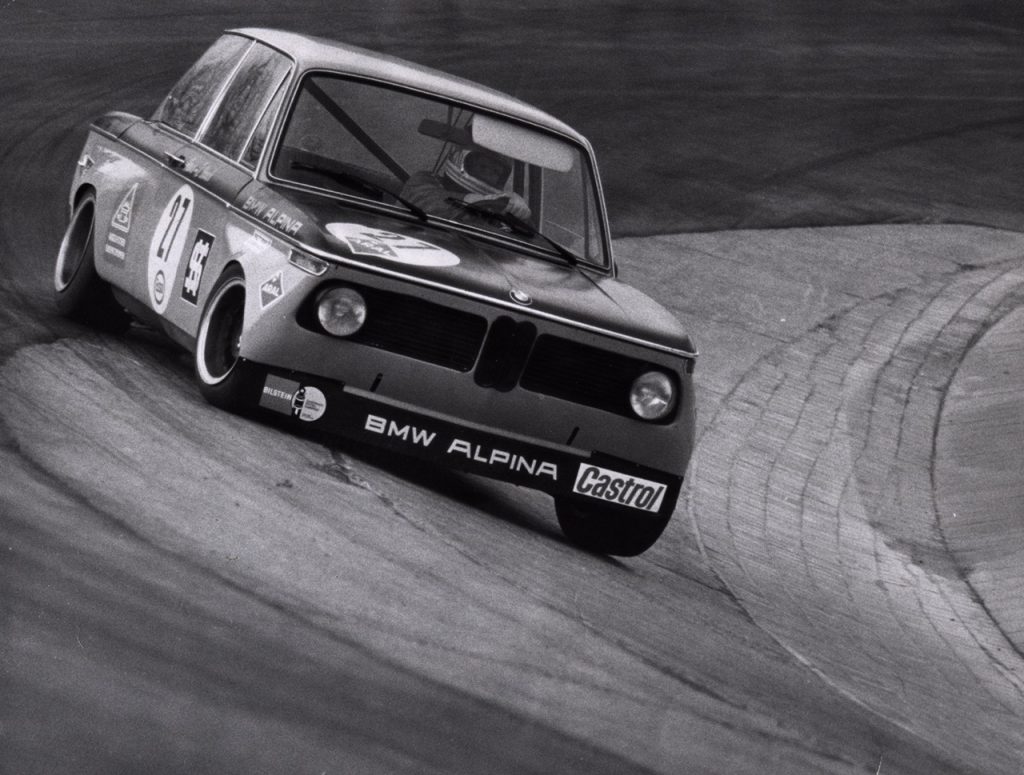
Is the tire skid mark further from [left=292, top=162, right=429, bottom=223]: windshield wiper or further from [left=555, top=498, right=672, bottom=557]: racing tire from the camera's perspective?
[left=292, top=162, right=429, bottom=223]: windshield wiper

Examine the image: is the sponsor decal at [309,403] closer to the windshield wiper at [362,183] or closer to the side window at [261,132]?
the windshield wiper at [362,183]

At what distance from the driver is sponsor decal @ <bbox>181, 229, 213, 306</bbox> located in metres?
0.83

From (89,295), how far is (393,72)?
1.91m

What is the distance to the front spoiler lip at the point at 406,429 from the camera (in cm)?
630

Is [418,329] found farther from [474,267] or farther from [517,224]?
[517,224]

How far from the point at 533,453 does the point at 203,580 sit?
2060 mm

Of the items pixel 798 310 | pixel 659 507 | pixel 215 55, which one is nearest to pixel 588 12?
pixel 798 310

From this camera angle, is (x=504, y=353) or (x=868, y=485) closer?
(x=504, y=353)

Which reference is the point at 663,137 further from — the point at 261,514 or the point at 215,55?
the point at 261,514

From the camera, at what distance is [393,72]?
7.42m

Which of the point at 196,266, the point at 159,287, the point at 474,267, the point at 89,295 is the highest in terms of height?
the point at 474,267

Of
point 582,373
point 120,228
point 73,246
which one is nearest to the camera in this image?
point 582,373

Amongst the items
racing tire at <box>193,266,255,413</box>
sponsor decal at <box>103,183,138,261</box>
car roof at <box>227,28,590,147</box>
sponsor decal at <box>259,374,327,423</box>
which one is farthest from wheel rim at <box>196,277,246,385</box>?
sponsor decal at <box>103,183,138,261</box>

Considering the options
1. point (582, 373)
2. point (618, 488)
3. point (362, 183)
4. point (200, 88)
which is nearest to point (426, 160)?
point (362, 183)
